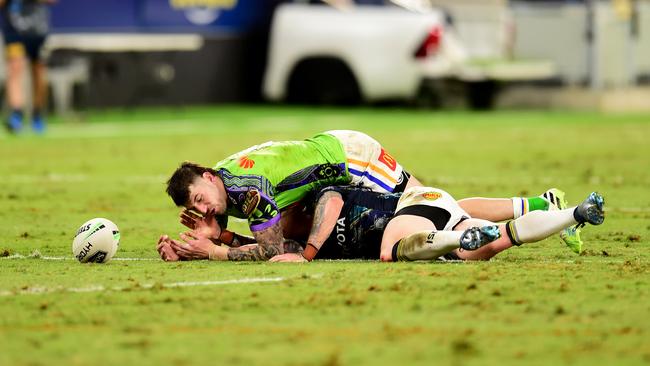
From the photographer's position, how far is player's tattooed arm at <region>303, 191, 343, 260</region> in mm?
9148

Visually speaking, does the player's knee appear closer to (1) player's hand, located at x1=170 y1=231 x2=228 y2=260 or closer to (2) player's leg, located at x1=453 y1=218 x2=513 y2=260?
(2) player's leg, located at x1=453 y1=218 x2=513 y2=260

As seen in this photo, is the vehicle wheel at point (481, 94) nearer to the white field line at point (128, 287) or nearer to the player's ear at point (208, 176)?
the player's ear at point (208, 176)

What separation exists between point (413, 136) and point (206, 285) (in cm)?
1338

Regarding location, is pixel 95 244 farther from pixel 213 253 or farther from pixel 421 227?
pixel 421 227

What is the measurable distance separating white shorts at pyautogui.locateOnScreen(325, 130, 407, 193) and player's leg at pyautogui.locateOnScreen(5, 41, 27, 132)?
506 inches

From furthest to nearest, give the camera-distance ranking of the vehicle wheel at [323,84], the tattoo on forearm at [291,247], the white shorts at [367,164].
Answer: the vehicle wheel at [323,84] → the white shorts at [367,164] → the tattoo on forearm at [291,247]

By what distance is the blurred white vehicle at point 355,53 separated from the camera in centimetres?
2552

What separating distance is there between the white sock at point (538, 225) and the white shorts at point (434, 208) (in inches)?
18.3

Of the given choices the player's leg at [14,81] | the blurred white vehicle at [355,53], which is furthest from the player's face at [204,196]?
the blurred white vehicle at [355,53]

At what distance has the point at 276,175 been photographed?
929 centimetres

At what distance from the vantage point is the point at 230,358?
6195 mm

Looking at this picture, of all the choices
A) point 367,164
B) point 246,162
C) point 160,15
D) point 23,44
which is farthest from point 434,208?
point 160,15

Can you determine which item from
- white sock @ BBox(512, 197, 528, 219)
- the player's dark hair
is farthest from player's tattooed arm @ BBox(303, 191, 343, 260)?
white sock @ BBox(512, 197, 528, 219)

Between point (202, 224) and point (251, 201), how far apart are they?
1.78ft
